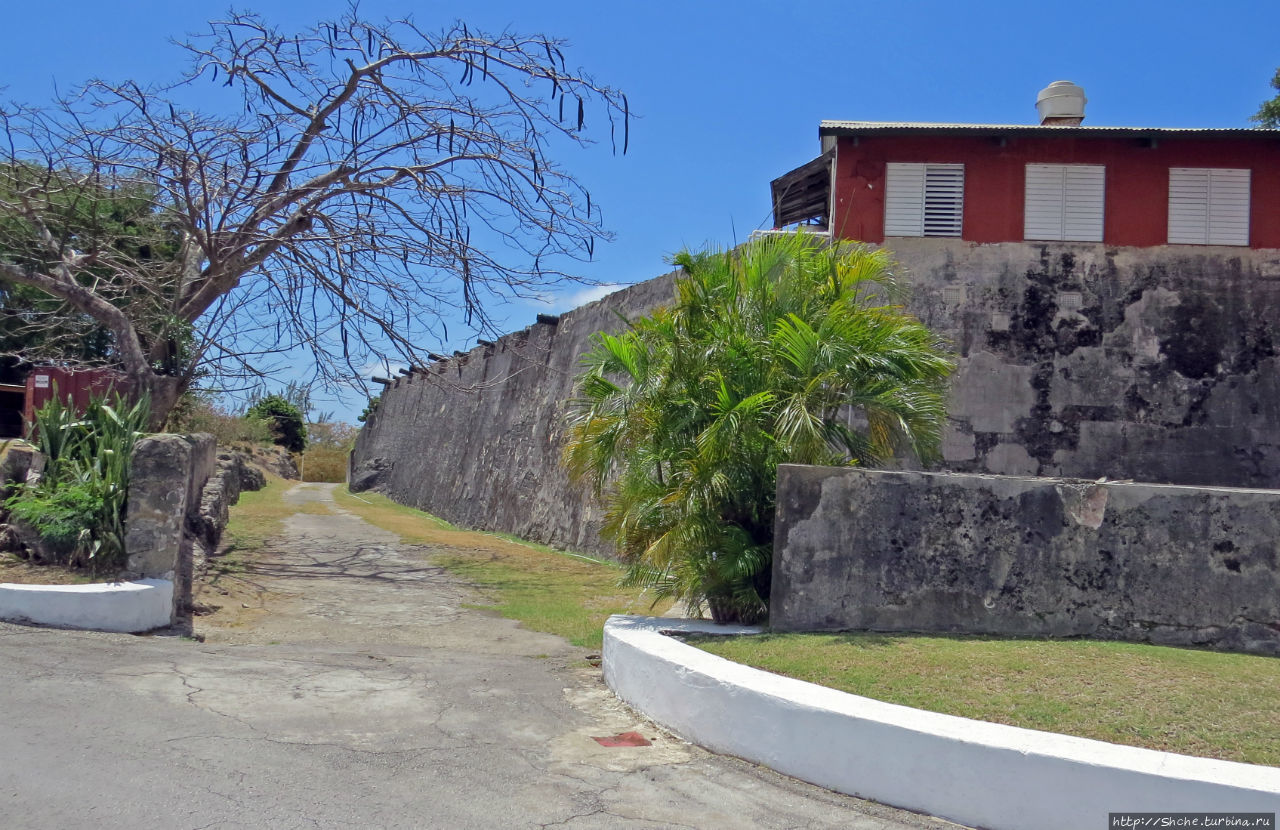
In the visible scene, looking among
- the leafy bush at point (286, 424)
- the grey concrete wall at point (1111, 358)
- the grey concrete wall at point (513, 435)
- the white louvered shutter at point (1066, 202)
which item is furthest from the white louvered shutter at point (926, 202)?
the leafy bush at point (286, 424)

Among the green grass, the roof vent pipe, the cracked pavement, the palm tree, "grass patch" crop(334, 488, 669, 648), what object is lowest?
the cracked pavement

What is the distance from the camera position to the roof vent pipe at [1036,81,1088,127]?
15.2 m

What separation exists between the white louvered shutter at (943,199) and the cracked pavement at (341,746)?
8590 mm

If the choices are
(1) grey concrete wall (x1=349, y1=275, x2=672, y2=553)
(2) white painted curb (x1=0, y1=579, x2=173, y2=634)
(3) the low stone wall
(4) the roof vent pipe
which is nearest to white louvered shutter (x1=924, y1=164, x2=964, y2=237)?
(4) the roof vent pipe

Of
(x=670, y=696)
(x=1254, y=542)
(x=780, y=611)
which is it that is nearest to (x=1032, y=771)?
(x=670, y=696)

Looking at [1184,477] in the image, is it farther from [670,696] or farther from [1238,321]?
[670,696]

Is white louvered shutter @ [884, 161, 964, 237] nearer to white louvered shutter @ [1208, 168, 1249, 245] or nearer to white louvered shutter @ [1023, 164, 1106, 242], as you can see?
white louvered shutter @ [1023, 164, 1106, 242]

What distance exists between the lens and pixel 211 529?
477 inches

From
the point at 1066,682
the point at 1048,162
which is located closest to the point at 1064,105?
the point at 1048,162

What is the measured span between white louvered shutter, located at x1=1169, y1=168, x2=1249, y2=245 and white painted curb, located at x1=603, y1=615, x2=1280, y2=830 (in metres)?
11.3

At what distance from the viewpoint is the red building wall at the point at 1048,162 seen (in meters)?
13.6

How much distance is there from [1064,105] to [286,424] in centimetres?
4362

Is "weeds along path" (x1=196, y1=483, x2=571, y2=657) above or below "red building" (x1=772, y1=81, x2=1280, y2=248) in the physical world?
below

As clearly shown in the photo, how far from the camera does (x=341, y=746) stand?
504 centimetres
